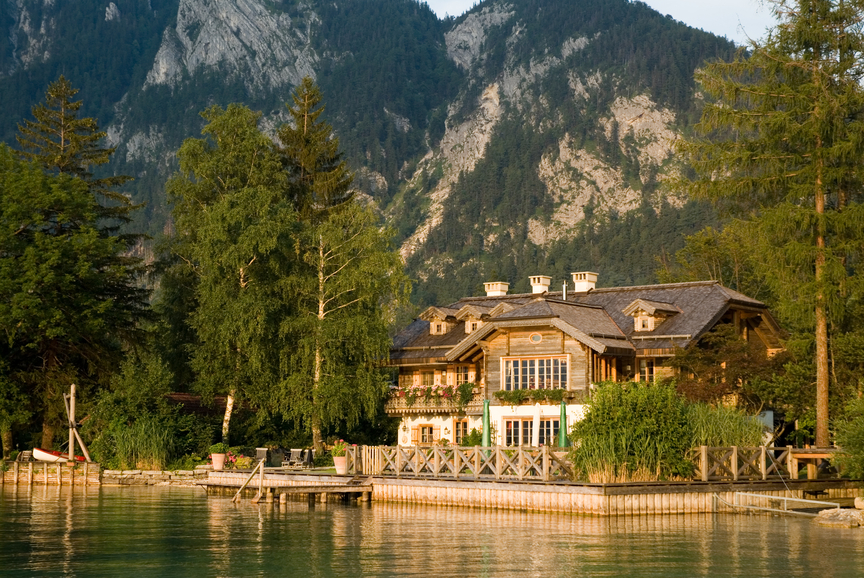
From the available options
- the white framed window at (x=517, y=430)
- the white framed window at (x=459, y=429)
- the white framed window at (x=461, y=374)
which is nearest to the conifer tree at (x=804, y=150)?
the white framed window at (x=517, y=430)

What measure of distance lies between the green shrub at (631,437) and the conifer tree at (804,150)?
35.0 feet

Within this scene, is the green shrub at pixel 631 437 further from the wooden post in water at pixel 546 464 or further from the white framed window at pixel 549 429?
the white framed window at pixel 549 429

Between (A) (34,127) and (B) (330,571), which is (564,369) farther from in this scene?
(A) (34,127)

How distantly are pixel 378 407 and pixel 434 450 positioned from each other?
1795cm

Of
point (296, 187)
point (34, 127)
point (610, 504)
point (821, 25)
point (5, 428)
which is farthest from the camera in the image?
point (296, 187)

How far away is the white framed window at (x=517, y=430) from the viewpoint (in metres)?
46.8

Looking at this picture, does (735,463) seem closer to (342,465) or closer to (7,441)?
(342,465)

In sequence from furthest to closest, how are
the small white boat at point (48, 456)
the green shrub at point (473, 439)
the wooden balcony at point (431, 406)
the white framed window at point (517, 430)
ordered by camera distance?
the wooden balcony at point (431, 406) < the small white boat at point (48, 456) < the green shrub at point (473, 439) < the white framed window at point (517, 430)

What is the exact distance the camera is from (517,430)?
4712 cm

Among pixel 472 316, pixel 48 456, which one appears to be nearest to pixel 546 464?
pixel 472 316

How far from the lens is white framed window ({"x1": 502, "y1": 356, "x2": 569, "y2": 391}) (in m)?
46.2

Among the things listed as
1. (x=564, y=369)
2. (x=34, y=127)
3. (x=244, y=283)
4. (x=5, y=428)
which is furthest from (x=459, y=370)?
(x=34, y=127)

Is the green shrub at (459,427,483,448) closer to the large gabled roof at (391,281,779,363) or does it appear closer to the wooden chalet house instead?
the wooden chalet house

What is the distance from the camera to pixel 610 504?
1136 inches
